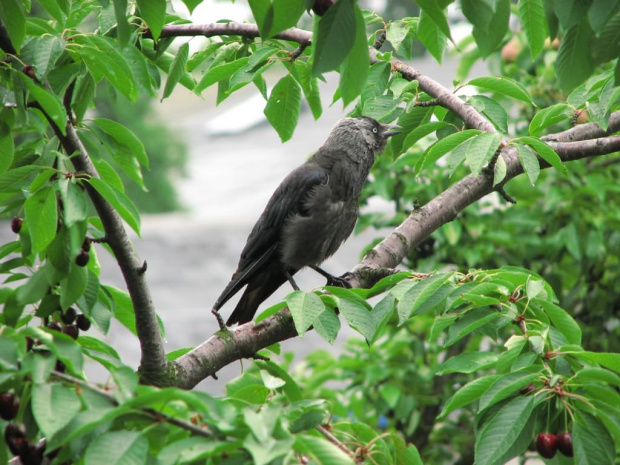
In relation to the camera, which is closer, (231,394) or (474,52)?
(231,394)

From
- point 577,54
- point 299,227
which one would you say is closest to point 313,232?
point 299,227

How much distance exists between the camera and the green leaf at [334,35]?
1524 millimetres

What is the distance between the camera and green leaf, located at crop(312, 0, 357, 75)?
5.00 feet

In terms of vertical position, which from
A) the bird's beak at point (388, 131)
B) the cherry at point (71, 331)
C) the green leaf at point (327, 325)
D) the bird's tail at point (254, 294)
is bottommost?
the bird's tail at point (254, 294)

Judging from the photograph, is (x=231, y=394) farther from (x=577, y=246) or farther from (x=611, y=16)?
(x=577, y=246)

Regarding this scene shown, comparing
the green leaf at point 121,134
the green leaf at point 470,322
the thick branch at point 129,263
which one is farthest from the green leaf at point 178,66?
the green leaf at point 470,322

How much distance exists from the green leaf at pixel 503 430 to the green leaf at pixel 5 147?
1448 mm

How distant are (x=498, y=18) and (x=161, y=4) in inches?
30.6

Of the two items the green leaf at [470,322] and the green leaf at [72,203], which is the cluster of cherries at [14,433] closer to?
the green leaf at [72,203]

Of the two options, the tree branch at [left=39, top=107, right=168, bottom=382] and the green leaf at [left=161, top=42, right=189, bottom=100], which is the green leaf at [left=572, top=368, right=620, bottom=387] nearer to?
the tree branch at [left=39, top=107, right=168, bottom=382]

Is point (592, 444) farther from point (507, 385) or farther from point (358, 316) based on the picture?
point (358, 316)

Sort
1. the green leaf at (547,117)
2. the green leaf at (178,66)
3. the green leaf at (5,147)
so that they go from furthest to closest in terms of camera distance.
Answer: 1. the green leaf at (178,66)
2. the green leaf at (547,117)
3. the green leaf at (5,147)

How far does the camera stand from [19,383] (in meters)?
1.52

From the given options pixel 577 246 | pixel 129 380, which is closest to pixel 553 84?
pixel 577 246
